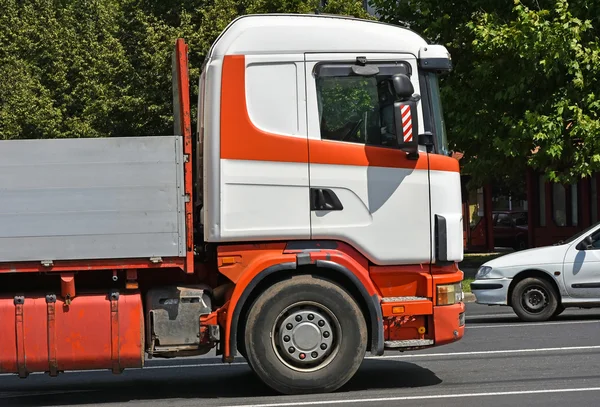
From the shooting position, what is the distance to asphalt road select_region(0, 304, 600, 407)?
917 centimetres

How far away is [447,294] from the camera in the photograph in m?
9.73

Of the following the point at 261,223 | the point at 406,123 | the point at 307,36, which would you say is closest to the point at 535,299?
the point at 406,123

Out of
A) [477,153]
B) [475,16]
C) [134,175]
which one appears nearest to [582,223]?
[477,153]

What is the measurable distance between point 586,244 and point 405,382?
21.2 ft

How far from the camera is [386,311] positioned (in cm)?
960

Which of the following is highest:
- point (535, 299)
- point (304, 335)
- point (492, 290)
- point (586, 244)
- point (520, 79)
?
point (520, 79)

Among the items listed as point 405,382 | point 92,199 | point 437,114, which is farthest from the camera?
point 405,382

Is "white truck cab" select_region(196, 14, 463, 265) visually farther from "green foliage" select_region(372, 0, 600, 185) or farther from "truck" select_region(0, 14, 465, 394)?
"green foliage" select_region(372, 0, 600, 185)

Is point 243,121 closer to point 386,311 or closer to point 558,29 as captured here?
point 386,311

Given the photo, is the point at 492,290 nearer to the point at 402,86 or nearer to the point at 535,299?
the point at 535,299

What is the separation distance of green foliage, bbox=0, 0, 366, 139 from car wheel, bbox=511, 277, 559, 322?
53.7 feet

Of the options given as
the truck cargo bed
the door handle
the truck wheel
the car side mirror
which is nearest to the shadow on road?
the truck wheel

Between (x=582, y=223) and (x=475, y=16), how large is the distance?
1046 cm

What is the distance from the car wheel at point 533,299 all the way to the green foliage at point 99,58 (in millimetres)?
16367
